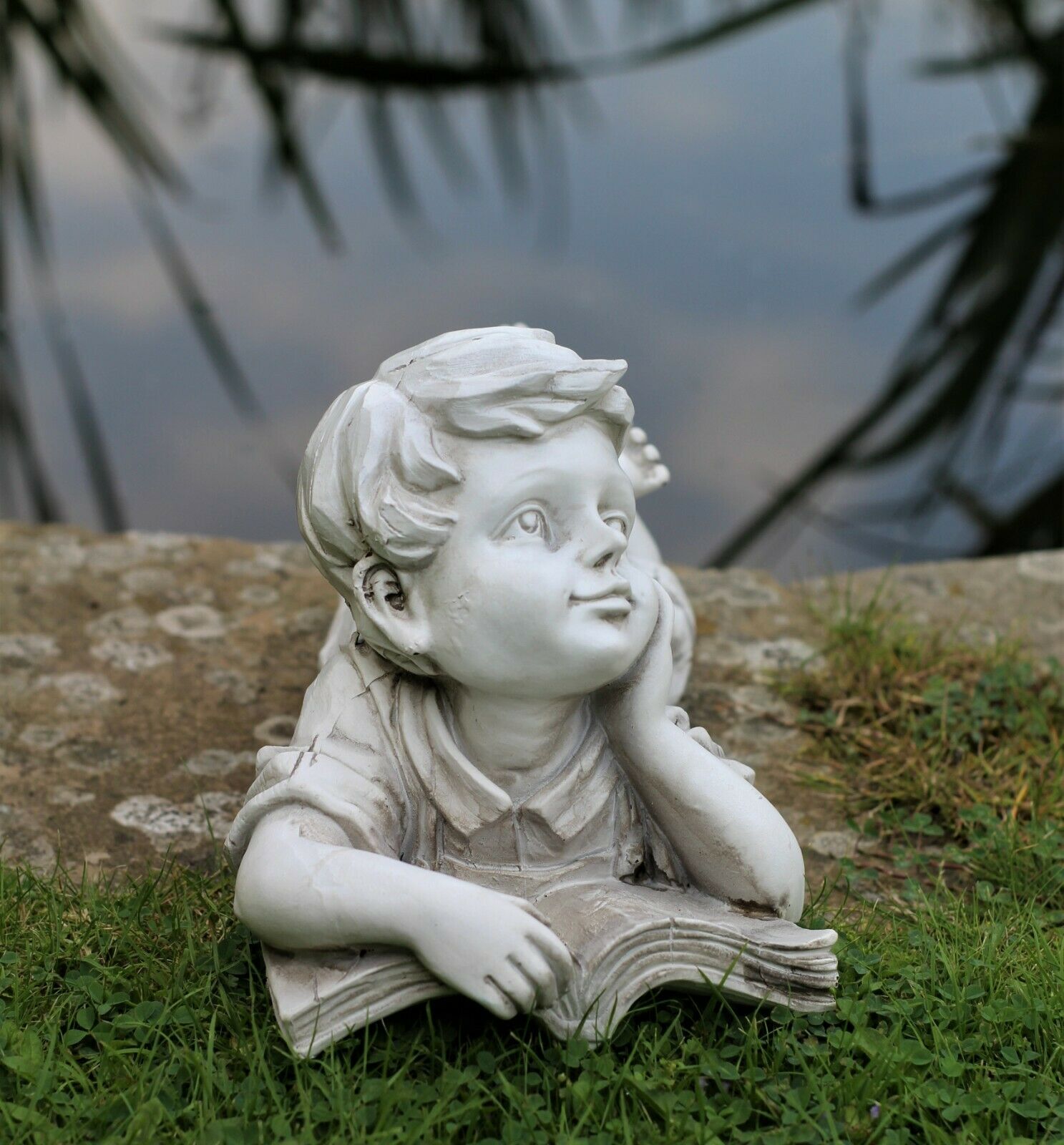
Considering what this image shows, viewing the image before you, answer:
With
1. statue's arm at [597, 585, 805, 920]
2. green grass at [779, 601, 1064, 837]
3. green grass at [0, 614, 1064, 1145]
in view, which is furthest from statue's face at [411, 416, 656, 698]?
green grass at [779, 601, 1064, 837]

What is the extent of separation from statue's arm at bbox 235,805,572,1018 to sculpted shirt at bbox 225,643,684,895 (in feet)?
0.47

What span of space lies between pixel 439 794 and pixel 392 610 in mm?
259

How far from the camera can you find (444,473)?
73.5 inches

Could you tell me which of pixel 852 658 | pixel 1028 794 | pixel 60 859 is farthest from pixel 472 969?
pixel 852 658

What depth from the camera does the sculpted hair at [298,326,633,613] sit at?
187 centimetres

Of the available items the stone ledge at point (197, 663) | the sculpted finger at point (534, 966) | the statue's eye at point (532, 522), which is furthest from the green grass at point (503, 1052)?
the statue's eye at point (532, 522)

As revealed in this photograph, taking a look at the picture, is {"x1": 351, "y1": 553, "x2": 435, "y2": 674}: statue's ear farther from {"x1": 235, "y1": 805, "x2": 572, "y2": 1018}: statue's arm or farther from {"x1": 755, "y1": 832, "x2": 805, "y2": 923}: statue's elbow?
{"x1": 755, "y1": 832, "x2": 805, "y2": 923}: statue's elbow

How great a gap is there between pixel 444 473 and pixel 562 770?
453 mm

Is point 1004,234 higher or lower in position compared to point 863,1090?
lower

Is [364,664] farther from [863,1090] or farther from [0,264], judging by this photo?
[0,264]

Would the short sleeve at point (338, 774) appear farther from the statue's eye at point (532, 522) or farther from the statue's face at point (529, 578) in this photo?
the statue's eye at point (532, 522)

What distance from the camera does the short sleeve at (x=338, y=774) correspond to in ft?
6.11

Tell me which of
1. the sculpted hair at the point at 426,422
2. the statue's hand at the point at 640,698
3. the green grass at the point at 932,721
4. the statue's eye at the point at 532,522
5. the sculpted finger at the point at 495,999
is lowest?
the green grass at the point at 932,721

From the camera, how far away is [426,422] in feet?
6.25
